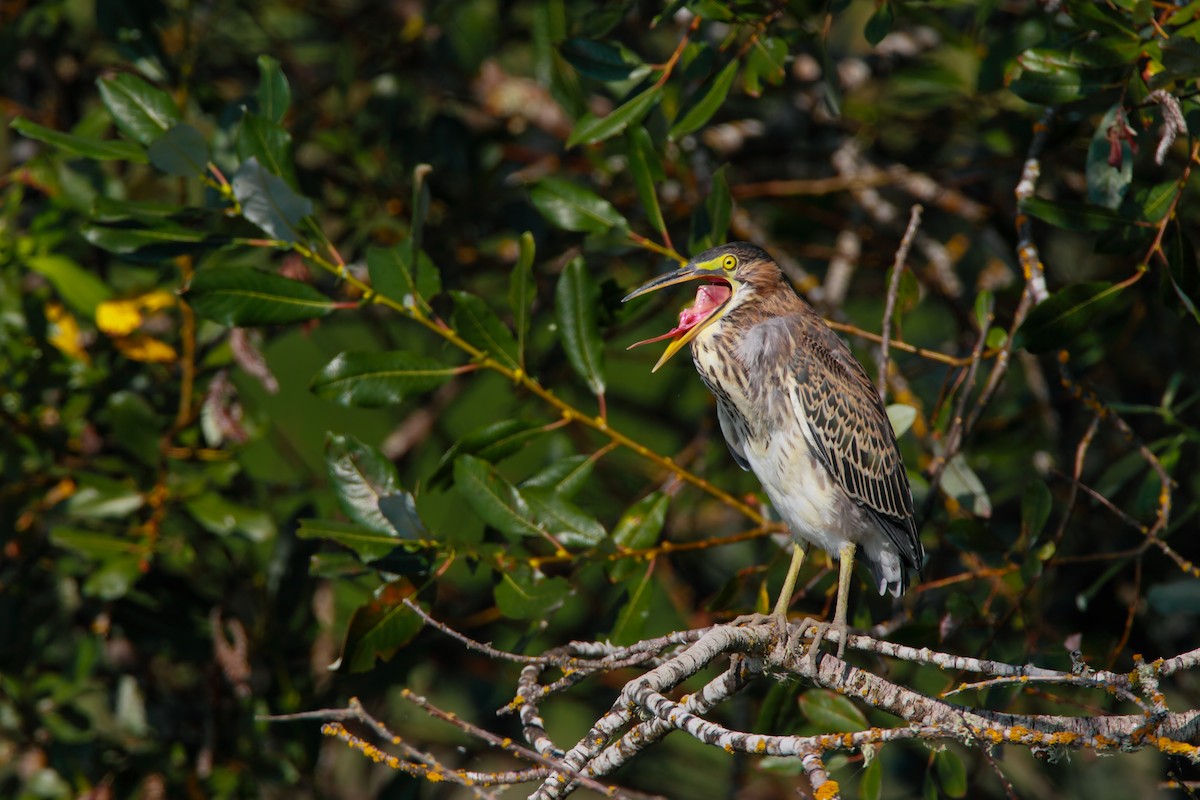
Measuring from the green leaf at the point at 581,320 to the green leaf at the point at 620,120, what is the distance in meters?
0.27

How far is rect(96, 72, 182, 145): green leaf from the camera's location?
262cm

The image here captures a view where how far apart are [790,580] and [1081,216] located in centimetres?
97

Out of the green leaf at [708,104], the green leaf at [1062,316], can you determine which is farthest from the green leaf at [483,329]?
the green leaf at [1062,316]

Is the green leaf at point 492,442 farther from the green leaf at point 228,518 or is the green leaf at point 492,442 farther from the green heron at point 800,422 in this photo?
the green leaf at point 228,518

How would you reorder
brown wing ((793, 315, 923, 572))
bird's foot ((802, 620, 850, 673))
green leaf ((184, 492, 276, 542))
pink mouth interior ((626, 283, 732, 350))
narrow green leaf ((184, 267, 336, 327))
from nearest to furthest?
bird's foot ((802, 620, 850, 673))
narrow green leaf ((184, 267, 336, 327))
brown wing ((793, 315, 923, 572))
pink mouth interior ((626, 283, 732, 350))
green leaf ((184, 492, 276, 542))

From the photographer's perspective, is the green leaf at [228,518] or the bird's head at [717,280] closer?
the bird's head at [717,280]

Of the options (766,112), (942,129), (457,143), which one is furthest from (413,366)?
(942,129)

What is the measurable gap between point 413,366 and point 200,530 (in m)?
1.03

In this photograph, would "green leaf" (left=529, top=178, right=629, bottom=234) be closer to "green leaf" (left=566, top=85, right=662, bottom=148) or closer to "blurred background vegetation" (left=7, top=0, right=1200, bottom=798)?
"blurred background vegetation" (left=7, top=0, right=1200, bottom=798)

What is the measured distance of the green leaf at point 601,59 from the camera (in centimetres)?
276

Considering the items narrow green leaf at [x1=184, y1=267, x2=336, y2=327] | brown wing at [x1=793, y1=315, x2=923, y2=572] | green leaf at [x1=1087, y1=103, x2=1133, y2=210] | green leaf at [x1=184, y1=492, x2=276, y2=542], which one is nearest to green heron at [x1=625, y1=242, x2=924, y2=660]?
brown wing at [x1=793, y1=315, x2=923, y2=572]

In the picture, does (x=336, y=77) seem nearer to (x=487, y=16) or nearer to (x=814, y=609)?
(x=487, y=16)

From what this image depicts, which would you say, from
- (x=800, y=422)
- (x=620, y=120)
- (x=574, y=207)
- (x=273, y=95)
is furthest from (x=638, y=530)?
(x=273, y=95)

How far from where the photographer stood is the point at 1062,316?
2514 mm
